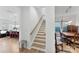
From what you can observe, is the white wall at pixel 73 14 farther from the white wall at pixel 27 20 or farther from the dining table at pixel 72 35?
the white wall at pixel 27 20

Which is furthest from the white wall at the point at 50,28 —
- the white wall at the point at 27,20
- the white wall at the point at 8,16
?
the white wall at the point at 8,16

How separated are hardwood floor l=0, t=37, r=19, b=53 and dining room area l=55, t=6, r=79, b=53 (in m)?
0.80

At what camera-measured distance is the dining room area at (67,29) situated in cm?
203

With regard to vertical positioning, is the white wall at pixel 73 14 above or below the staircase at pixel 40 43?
above

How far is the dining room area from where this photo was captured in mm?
2029

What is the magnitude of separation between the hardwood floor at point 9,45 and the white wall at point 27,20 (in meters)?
0.17

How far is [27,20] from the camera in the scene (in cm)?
205

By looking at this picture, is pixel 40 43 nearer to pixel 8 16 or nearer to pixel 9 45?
pixel 9 45

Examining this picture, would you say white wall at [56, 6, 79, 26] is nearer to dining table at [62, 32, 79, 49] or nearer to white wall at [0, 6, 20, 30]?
dining table at [62, 32, 79, 49]

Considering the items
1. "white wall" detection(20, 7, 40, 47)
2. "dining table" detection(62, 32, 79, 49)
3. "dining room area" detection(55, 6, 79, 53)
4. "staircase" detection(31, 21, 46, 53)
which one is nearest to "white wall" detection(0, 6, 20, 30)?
"white wall" detection(20, 7, 40, 47)

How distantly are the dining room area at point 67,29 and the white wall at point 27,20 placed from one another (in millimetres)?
431

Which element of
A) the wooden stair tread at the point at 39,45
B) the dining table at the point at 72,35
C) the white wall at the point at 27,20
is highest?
the white wall at the point at 27,20

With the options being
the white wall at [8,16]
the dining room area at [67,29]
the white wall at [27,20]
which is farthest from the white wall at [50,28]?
the white wall at [8,16]
